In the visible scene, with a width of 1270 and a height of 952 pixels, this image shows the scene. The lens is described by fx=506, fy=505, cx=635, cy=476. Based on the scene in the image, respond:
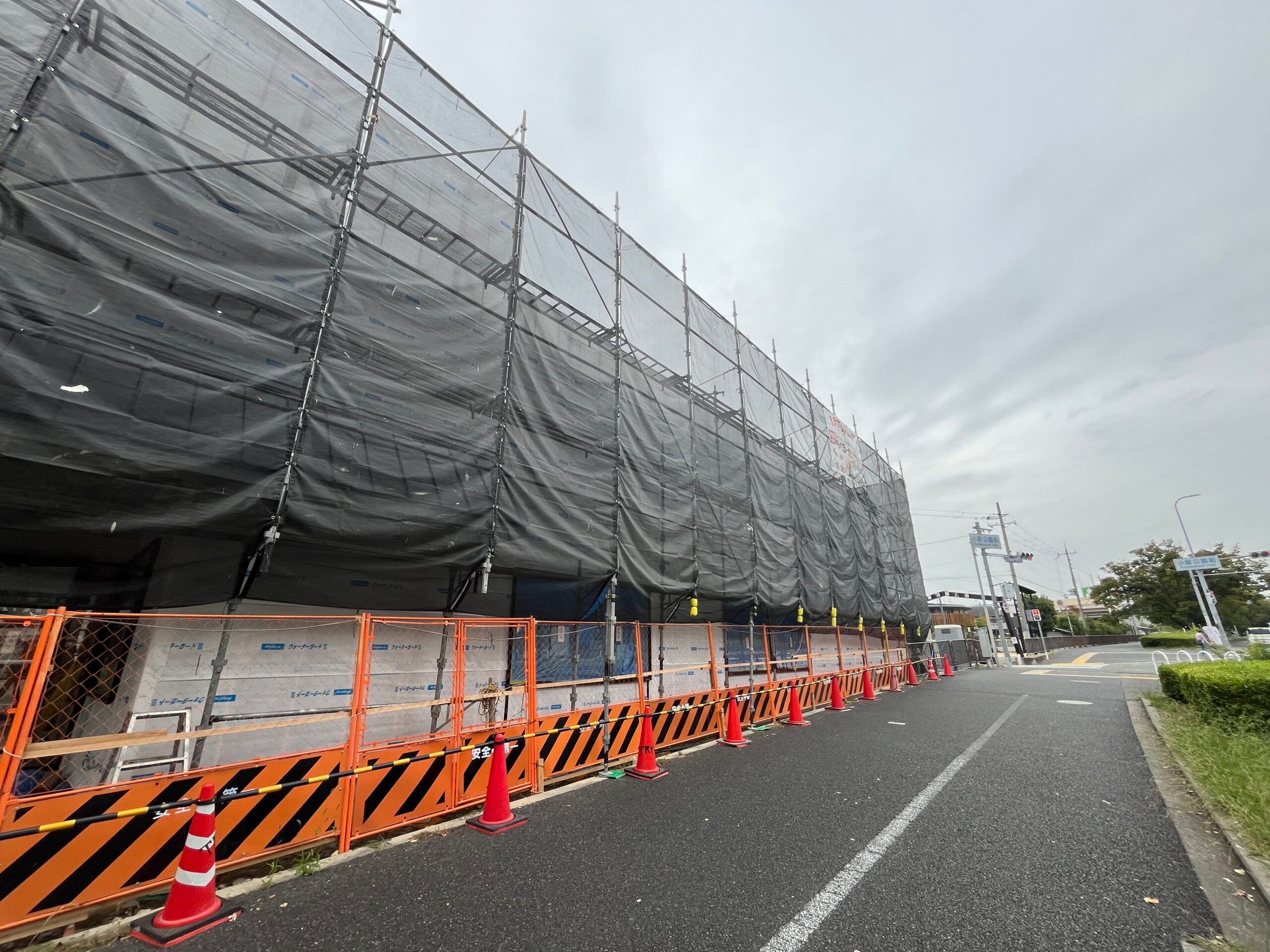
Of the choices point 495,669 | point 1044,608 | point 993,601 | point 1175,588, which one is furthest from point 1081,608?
point 495,669

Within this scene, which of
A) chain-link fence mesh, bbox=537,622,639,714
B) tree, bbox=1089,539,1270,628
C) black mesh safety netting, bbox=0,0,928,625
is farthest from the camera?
tree, bbox=1089,539,1270,628

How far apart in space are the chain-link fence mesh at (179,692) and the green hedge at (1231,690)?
11.8m

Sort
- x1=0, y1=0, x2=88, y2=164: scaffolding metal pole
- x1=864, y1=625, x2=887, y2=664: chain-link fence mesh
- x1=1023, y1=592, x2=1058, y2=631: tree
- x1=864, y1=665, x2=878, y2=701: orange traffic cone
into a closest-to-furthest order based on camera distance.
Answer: x1=0, y1=0, x2=88, y2=164: scaffolding metal pole, x1=864, y1=665, x2=878, y2=701: orange traffic cone, x1=864, y1=625, x2=887, y2=664: chain-link fence mesh, x1=1023, y1=592, x2=1058, y2=631: tree

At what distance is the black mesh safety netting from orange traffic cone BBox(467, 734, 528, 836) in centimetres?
233

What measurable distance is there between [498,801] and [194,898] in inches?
85.0

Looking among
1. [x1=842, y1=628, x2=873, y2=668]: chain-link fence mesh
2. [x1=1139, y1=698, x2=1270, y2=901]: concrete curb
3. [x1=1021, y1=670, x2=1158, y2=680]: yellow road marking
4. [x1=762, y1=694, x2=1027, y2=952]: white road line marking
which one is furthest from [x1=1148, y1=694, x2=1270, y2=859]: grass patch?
[x1=1021, y1=670, x2=1158, y2=680]: yellow road marking

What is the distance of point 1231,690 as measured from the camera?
24.6 feet

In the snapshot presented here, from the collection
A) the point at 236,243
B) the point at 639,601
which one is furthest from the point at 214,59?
the point at 639,601

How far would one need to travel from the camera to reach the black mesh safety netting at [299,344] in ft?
13.7

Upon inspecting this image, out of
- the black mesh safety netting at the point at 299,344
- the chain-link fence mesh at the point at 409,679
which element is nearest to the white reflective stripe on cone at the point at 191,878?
the black mesh safety netting at the point at 299,344

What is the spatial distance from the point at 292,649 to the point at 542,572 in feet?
9.93

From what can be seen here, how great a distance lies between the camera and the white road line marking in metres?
2.68

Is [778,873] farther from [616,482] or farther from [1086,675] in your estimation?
[1086,675]

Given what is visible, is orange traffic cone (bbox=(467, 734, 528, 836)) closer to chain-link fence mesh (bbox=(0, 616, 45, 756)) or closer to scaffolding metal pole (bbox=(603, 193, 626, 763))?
scaffolding metal pole (bbox=(603, 193, 626, 763))
